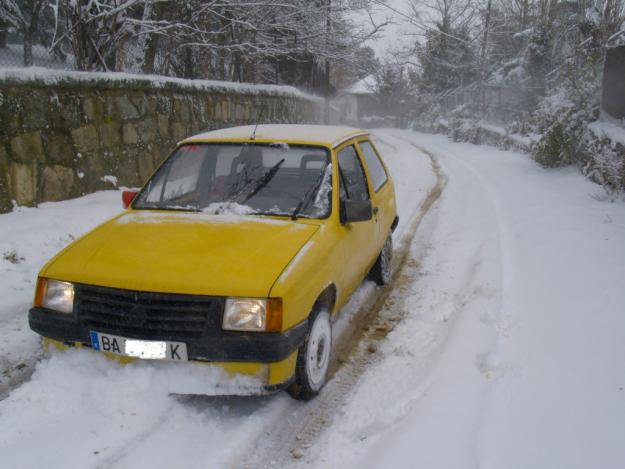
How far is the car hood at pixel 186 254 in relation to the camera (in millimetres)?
3191

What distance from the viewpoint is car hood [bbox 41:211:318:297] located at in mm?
3191

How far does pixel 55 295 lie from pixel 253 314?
1.26 m

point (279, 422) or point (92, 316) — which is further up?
point (92, 316)

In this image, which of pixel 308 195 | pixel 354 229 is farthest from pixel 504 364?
pixel 308 195

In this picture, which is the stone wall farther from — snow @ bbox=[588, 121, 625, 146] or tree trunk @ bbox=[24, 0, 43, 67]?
snow @ bbox=[588, 121, 625, 146]

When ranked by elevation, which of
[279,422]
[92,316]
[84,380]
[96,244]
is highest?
[96,244]

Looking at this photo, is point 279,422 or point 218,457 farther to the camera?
point 279,422

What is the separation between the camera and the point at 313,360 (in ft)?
12.0

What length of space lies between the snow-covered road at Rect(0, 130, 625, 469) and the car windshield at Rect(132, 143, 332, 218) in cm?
130

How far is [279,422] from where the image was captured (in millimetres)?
3477

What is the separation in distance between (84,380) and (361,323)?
2.45 m

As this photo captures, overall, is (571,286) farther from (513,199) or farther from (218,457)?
(513,199)

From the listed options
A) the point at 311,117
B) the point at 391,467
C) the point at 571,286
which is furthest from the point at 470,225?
the point at 311,117

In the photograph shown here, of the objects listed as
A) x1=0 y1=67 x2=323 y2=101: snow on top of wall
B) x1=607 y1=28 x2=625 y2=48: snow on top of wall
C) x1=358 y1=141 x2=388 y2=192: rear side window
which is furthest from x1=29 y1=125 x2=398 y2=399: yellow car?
x1=607 y1=28 x2=625 y2=48: snow on top of wall
